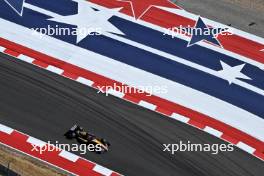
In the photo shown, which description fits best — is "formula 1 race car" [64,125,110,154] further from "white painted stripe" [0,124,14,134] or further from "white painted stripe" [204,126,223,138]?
"white painted stripe" [204,126,223,138]

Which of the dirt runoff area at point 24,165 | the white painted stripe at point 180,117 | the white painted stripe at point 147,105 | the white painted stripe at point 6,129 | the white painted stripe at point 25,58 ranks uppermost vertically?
the white painted stripe at point 180,117

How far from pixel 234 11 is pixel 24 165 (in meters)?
17.5

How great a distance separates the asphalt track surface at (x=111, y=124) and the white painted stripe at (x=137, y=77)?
1608mm

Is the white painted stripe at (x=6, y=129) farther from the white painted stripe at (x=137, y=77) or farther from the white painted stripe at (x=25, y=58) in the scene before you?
the white painted stripe at (x=137, y=77)

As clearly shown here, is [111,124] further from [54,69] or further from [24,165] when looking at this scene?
[54,69]

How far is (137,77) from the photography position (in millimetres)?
30594

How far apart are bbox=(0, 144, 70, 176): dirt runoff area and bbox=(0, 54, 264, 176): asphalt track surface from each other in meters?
1.42

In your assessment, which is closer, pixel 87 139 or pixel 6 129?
pixel 87 139

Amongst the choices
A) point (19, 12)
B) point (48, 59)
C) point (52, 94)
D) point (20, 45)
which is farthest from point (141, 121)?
point (19, 12)

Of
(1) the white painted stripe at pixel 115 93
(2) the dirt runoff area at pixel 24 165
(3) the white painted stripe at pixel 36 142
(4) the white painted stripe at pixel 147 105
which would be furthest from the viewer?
(1) the white painted stripe at pixel 115 93

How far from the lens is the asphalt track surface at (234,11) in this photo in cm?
3456

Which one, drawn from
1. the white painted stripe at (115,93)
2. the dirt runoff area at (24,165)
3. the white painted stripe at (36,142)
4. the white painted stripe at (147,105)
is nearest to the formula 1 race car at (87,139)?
the white painted stripe at (36,142)

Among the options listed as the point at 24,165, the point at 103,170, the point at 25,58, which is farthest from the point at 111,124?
the point at 25,58

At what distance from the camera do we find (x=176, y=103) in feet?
96.5
